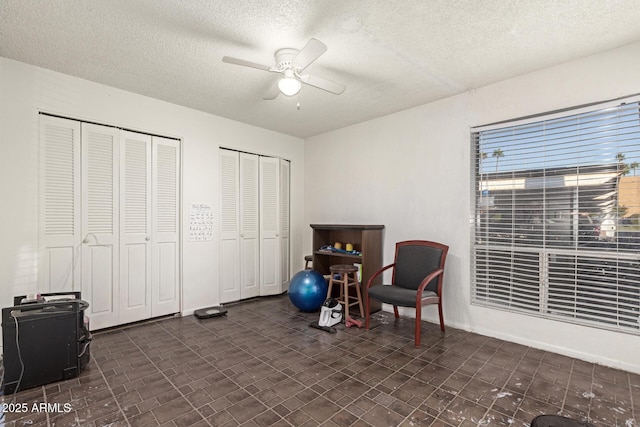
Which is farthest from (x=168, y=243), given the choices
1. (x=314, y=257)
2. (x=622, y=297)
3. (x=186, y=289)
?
(x=622, y=297)

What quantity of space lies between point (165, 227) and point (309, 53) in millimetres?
2893

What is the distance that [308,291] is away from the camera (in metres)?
4.07

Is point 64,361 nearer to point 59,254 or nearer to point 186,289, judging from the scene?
point 59,254

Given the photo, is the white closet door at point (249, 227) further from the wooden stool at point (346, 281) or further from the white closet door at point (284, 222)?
the wooden stool at point (346, 281)

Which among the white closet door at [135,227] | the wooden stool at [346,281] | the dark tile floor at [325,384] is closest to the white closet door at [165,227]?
the white closet door at [135,227]

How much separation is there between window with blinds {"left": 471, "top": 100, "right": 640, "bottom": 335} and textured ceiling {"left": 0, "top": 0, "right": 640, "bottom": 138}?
685mm

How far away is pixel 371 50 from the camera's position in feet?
8.94

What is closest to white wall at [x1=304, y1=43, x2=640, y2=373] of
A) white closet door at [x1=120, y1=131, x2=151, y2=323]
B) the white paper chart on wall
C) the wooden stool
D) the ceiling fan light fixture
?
the wooden stool

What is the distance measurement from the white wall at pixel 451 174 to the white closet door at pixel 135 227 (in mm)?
2654

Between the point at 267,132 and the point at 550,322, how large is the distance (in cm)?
445

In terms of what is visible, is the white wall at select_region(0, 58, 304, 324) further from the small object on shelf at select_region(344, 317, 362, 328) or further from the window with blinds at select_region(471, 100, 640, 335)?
the window with blinds at select_region(471, 100, 640, 335)

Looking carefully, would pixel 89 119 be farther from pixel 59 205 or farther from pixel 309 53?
pixel 309 53

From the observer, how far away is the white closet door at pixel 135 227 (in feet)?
11.9

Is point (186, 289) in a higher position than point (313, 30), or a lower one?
lower
